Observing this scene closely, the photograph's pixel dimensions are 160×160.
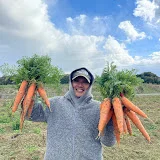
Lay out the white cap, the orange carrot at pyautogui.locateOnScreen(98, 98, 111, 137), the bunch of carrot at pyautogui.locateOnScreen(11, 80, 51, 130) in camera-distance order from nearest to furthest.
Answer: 1. the orange carrot at pyautogui.locateOnScreen(98, 98, 111, 137)
2. the white cap
3. the bunch of carrot at pyautogui.locateOnScreen(11, 80, 51, 130)

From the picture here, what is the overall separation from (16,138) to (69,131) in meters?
4.37

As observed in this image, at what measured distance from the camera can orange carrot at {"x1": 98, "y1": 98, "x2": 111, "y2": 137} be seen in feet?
10.1

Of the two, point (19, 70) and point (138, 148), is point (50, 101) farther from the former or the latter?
point (138, 148)

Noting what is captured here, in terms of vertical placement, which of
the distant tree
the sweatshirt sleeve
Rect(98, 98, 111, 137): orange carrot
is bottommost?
the sweatshirt sleeve

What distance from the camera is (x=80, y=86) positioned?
3.29 meters

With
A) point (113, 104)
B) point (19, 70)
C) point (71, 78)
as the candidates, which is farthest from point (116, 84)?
point (19, 70)

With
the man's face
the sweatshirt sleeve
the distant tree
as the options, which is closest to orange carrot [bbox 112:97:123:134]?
the sweatshirt sleeve

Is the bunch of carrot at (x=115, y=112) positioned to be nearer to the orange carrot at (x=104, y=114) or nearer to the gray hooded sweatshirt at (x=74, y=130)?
the orange carrot at (x=104, y=114)

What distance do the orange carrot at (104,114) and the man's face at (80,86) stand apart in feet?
Result: 0.94

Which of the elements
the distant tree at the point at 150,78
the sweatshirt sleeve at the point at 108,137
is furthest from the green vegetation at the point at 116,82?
the distant tree at the point at 150,78

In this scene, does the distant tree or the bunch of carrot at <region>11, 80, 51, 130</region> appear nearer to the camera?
the bunch of carrot at <region>11, 80, 51, 130</region>

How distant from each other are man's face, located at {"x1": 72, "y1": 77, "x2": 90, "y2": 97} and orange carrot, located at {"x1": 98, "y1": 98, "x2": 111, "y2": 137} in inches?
11.2

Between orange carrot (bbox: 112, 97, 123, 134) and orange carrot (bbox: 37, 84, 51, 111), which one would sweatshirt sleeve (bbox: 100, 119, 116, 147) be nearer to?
orange carrot (bbox: 112, 97, 123, 134)

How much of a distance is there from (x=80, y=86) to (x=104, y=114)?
0.46 metres
